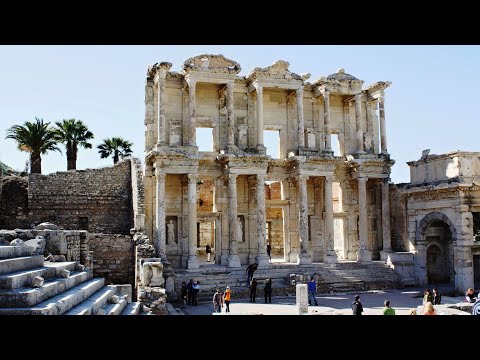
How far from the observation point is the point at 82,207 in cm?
2536

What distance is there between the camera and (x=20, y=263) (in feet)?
35.9

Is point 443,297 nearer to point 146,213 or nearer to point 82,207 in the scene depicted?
point 146,213

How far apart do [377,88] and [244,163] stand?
30.8 ft

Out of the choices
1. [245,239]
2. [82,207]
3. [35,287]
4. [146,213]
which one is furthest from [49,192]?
[35,287]

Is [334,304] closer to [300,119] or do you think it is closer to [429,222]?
[429,222]

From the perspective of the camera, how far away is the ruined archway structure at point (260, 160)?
941 inches

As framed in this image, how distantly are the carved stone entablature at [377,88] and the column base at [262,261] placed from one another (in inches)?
450

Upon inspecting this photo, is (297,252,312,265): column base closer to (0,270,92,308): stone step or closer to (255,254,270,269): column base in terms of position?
(255,254,270,269): column base

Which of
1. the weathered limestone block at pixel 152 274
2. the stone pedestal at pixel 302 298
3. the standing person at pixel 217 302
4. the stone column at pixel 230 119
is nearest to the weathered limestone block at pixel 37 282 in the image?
the standing person at pixel 217 302

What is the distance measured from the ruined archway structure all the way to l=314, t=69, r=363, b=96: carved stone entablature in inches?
2.2

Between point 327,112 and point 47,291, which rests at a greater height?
point 327,112

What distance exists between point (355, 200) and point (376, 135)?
4.07 meters

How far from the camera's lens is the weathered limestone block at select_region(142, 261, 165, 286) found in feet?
58.6

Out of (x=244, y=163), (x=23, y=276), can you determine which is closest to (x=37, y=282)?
(x=23, y=276)
